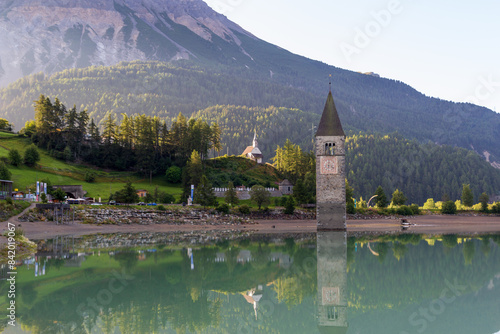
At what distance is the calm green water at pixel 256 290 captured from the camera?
1672 cm

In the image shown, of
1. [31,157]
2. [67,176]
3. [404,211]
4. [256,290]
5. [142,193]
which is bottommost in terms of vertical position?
[404,211]

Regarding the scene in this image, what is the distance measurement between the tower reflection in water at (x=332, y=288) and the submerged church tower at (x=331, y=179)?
55.6ft

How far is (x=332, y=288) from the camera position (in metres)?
22.6

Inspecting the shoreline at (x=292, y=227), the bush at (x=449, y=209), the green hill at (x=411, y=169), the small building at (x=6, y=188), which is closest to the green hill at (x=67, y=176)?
the small building at (x=6, y=188)

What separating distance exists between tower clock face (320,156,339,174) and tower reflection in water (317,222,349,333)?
1798 centimetres

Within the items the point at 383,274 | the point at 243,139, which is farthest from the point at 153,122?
the point at 243,139

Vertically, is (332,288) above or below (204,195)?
below

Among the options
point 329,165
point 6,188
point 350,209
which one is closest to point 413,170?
point 350,209

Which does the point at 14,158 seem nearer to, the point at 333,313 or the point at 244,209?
the point at 244,209

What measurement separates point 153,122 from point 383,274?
6749cm

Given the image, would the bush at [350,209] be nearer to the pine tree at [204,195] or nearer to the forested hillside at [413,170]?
the pine tree at [204,195]

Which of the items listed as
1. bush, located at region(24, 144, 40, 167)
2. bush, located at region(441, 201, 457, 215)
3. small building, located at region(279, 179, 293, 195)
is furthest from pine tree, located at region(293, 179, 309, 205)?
bush, located at region(24, 144, 40, 167)

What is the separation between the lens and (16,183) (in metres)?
63.1

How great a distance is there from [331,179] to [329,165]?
5.59ft
